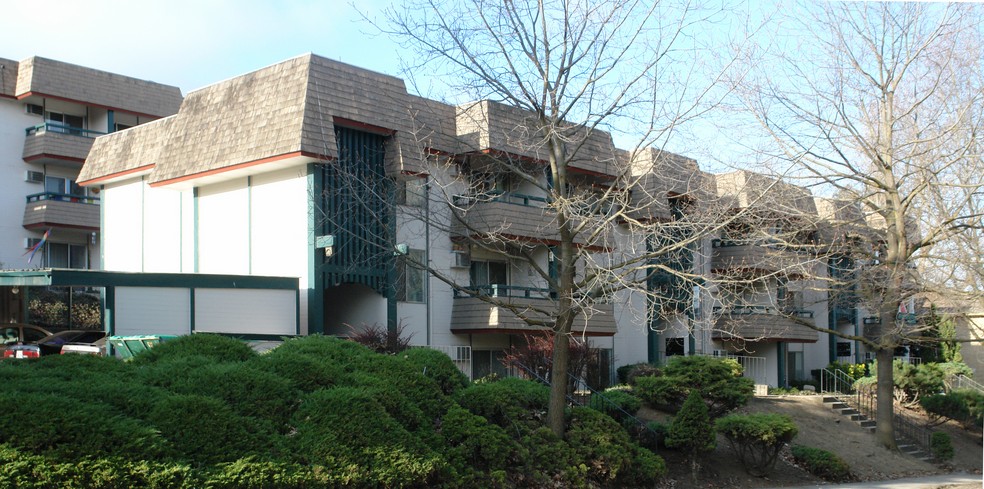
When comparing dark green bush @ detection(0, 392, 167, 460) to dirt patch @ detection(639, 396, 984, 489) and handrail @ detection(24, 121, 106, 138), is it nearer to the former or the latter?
dirt patch @ detection(639, 396, 984, 489)

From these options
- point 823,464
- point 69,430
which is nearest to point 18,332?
point 69,430

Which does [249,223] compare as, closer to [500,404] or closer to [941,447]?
[500,404]

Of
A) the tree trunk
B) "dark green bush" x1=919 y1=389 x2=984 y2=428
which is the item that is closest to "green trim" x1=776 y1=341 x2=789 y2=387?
"dark green bush" x1=919 y1=389 x2=984 y2=428

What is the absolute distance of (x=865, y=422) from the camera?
2792cm

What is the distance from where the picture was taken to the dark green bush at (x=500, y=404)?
15.8 meters

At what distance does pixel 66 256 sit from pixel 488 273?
819 inches

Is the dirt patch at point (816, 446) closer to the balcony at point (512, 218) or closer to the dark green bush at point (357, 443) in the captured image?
the dark green bush at point (357, 443)

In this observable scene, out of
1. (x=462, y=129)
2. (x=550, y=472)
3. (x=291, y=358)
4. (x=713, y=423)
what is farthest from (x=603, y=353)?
(x=291, y=358)

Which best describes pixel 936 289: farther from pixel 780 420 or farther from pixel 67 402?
pixel 67 402

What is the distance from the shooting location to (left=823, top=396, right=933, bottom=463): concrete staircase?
25703 mm

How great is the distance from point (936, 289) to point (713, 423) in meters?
5.85

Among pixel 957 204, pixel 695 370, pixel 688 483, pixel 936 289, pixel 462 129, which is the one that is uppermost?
pixel 462 129

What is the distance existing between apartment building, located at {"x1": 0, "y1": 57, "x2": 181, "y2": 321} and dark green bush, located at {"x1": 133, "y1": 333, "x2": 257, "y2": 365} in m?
25.9

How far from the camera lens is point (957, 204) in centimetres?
2138
